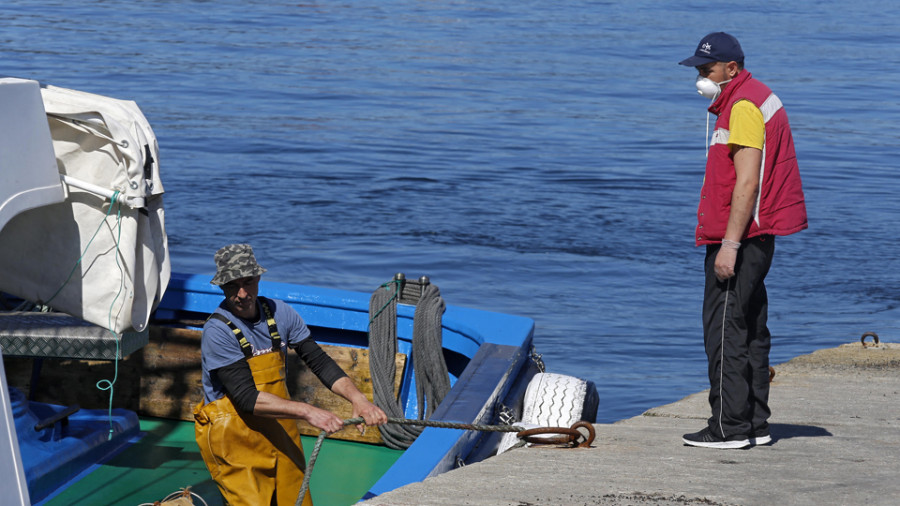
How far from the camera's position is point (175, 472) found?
21.1ft

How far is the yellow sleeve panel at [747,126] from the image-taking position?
4.39 metres

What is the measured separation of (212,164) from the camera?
19.8 metres

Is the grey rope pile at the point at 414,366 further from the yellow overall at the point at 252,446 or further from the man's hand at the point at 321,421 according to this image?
the man's hand at the point at 321,421

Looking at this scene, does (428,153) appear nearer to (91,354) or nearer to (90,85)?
(90,85)

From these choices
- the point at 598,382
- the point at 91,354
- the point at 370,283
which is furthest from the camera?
the point at 370,283

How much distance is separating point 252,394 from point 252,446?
371 millimetres

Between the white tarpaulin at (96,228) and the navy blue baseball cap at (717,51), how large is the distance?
267 centimetres

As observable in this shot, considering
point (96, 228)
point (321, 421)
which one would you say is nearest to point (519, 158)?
point (96, 228)

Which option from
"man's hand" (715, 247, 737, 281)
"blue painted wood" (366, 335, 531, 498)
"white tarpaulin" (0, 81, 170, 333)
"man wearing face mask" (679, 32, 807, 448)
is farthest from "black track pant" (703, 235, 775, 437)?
"white tarpaulin" (0, 81, 170, 333)

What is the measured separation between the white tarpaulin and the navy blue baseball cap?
267cm

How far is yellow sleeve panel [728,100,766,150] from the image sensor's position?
4.39 m

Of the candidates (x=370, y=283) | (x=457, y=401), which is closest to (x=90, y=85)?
(x=370, y=283)

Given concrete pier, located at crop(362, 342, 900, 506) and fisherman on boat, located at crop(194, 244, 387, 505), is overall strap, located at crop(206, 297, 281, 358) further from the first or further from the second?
concrete pier, located at crop(362, 342, 900, 506)

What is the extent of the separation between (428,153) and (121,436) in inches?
568
